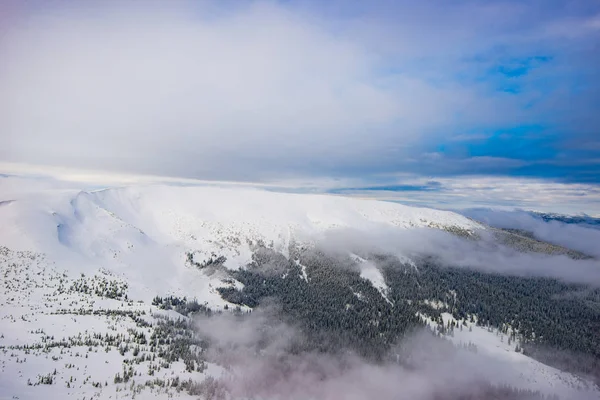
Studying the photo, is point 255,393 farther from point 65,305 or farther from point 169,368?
point 65,305

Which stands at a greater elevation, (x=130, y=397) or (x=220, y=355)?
(x=130, y=397)

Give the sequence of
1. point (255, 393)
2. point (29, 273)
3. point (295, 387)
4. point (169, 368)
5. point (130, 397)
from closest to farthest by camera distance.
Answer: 1. point (130, 397)
2. point (169, 368)
3. point (255, 393)
4. point (295, 387)
5. point (29, 273)

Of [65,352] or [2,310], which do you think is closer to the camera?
[65,352]

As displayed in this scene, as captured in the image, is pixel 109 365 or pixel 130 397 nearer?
pixel 130 397

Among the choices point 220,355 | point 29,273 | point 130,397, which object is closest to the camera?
point 130,397

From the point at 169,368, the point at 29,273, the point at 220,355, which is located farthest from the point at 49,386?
the point at 29,273

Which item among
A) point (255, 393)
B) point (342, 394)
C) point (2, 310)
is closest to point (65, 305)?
point (2, 310)

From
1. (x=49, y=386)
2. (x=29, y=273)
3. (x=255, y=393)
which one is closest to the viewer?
(x=49, y=386)

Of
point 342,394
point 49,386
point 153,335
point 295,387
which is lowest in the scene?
point 342,394

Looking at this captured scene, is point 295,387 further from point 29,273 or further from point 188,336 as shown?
point 29,273
